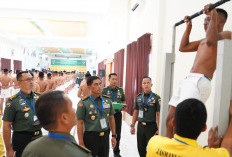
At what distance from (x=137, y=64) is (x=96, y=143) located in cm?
296

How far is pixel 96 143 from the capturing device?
254cm

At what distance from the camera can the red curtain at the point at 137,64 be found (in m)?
4.47

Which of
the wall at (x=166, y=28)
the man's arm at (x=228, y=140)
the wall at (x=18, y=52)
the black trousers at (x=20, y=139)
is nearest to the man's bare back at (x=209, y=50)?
the man's arm at (x=228, y=140)

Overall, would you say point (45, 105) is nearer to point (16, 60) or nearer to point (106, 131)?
point (106, 131)

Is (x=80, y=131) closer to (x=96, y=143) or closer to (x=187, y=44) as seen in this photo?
(x=96, y=143)

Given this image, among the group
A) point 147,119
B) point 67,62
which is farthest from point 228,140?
point 67,62

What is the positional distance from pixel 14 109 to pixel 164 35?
117 inches

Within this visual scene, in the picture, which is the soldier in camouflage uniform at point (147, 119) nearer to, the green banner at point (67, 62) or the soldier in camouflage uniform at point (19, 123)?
the soldier in camouflage uniform at point (19, 123)

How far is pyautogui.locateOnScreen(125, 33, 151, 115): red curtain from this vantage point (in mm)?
4473

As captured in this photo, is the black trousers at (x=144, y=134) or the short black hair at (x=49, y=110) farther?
the black trousers at (x=144, y=134)

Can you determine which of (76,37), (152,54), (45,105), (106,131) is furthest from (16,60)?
(45,105)

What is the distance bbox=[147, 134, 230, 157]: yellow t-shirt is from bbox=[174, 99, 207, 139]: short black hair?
0.04 meters

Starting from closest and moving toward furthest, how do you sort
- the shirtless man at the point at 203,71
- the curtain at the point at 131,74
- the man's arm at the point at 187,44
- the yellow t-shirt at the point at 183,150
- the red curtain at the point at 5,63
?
1. the yellow t-shirt at the point at 183,150
2. the shirtless man at the point at 203,71
3. the man's arm at the point at 187,44
4. the curtain at the point at 131,74
5. the red curtain at the point at 5,63

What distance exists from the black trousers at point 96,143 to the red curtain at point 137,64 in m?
2.24
